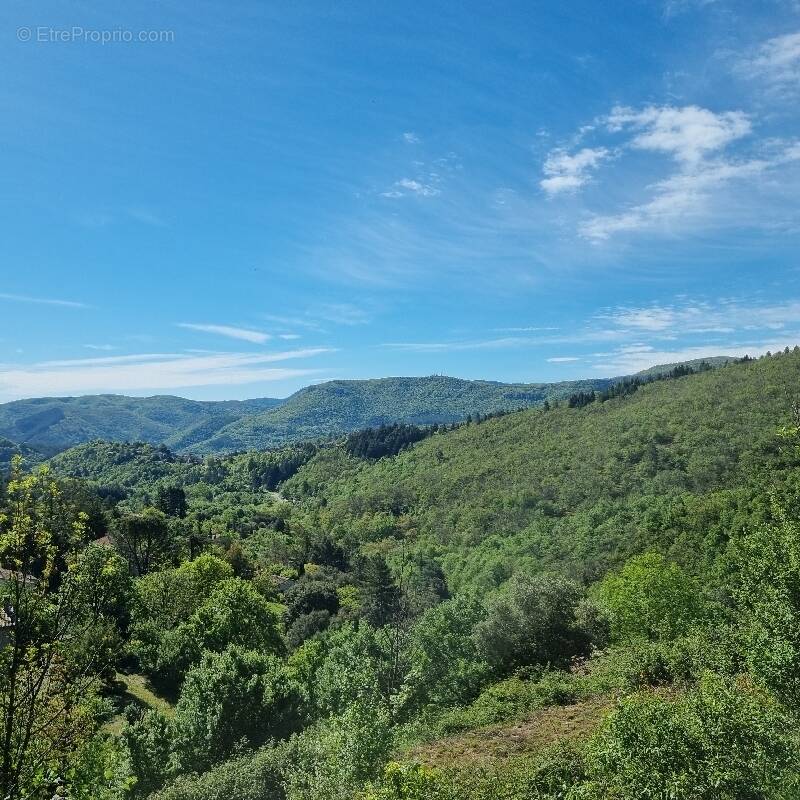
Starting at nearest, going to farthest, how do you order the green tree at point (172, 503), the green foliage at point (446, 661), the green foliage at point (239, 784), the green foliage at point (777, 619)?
1. the green foliage at point (777, 619)
2. the green foliage at point (239, 784)
3. the green foliage at point (446, 661)
4. the green tree at point (172, 503)

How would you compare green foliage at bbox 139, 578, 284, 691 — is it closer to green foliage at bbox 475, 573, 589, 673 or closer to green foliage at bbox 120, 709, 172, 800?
green foliage at bbox 120, 709, 172, 800

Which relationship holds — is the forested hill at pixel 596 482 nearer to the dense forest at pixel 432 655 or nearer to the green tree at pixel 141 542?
the dense forest at pixel 432 655

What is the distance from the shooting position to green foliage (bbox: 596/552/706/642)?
38.8 meters

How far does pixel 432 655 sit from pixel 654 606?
16.5 m

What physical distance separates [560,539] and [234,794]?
328ft

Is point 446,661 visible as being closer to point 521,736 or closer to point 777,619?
point 521,736

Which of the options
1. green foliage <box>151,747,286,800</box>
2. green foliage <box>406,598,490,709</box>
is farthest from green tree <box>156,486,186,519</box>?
green foliage <box>151,747,286,800</box>

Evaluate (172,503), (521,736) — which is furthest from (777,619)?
(172,503)

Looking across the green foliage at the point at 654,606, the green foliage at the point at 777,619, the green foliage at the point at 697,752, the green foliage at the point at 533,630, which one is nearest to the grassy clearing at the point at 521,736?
the green foliage at the point at 777,619

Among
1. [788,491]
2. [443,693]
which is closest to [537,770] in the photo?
[443,693]

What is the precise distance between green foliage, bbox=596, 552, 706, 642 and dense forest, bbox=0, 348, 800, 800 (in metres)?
0.18

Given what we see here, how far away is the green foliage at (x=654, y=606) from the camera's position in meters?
38.8

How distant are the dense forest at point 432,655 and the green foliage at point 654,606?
18 centimetres

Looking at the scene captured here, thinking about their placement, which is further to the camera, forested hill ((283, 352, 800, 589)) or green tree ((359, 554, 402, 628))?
forested hill ((283, 352, 800, 589))
